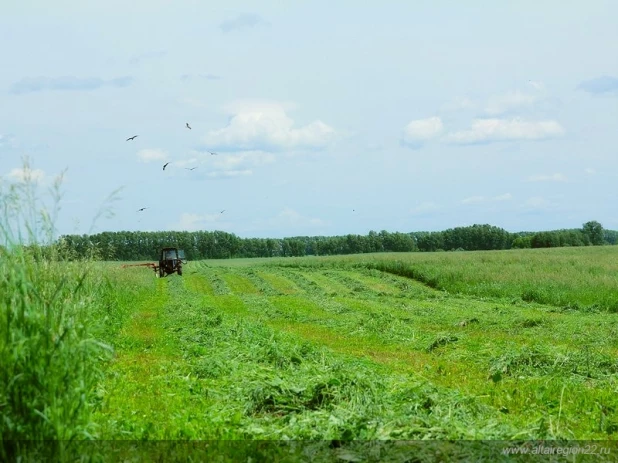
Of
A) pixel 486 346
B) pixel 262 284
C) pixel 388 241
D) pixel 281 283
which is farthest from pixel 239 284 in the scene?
pixel 388 241

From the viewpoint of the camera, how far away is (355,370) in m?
10.9

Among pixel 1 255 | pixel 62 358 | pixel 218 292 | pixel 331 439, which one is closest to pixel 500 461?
pixel 331 439

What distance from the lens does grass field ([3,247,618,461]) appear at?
7.76 meters

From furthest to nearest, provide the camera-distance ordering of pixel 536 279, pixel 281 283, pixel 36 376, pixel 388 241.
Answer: pixel 388 241, pixel 281 283, pixel 536 279, pixel 36 376

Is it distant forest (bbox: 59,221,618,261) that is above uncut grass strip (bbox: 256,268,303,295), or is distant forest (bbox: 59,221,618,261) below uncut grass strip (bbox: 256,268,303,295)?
above

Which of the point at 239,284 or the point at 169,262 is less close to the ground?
the point at 169,262

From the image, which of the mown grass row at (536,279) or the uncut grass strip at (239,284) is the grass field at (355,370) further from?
the uncut grass strip at (239,284)

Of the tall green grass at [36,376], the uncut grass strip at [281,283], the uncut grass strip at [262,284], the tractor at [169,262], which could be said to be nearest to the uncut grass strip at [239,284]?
the uncut grass strip at [262,284]

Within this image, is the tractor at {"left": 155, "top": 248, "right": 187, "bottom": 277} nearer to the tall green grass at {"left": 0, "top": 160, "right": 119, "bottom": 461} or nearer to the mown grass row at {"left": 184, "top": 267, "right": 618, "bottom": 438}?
the mown grass row at {"left": 184, "top": 267, "right": 618, "bottom": 438}

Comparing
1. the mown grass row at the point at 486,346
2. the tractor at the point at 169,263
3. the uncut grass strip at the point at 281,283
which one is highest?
the tractor at the point at 169,263

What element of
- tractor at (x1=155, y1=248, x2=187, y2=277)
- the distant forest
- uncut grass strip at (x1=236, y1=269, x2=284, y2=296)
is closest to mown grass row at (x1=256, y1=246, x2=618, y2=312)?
uncut grass strip at (x1=236, y1=269, x2=284, y2=296)

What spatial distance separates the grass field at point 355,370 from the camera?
7.76 metres

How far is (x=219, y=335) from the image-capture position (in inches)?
627

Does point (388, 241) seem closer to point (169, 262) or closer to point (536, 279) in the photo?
point (169, 262)
